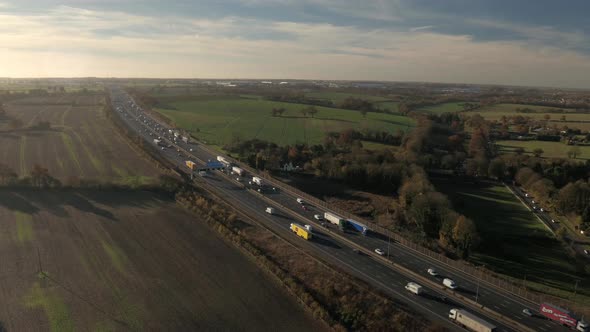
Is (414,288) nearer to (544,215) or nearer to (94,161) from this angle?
(544,215)

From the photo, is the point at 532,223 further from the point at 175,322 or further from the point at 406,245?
the point at 175,322

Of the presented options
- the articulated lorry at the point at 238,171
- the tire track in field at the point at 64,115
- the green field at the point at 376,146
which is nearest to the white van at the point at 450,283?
the articulated lorry at the point at 238,171

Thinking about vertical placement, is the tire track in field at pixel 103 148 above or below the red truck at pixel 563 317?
above

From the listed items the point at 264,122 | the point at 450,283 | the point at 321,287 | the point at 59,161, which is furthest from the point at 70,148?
the point at 450,283

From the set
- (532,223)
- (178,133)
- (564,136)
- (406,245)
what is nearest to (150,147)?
(178,133)

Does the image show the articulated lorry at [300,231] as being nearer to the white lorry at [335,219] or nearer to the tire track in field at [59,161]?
the white lorry at [335,219]
